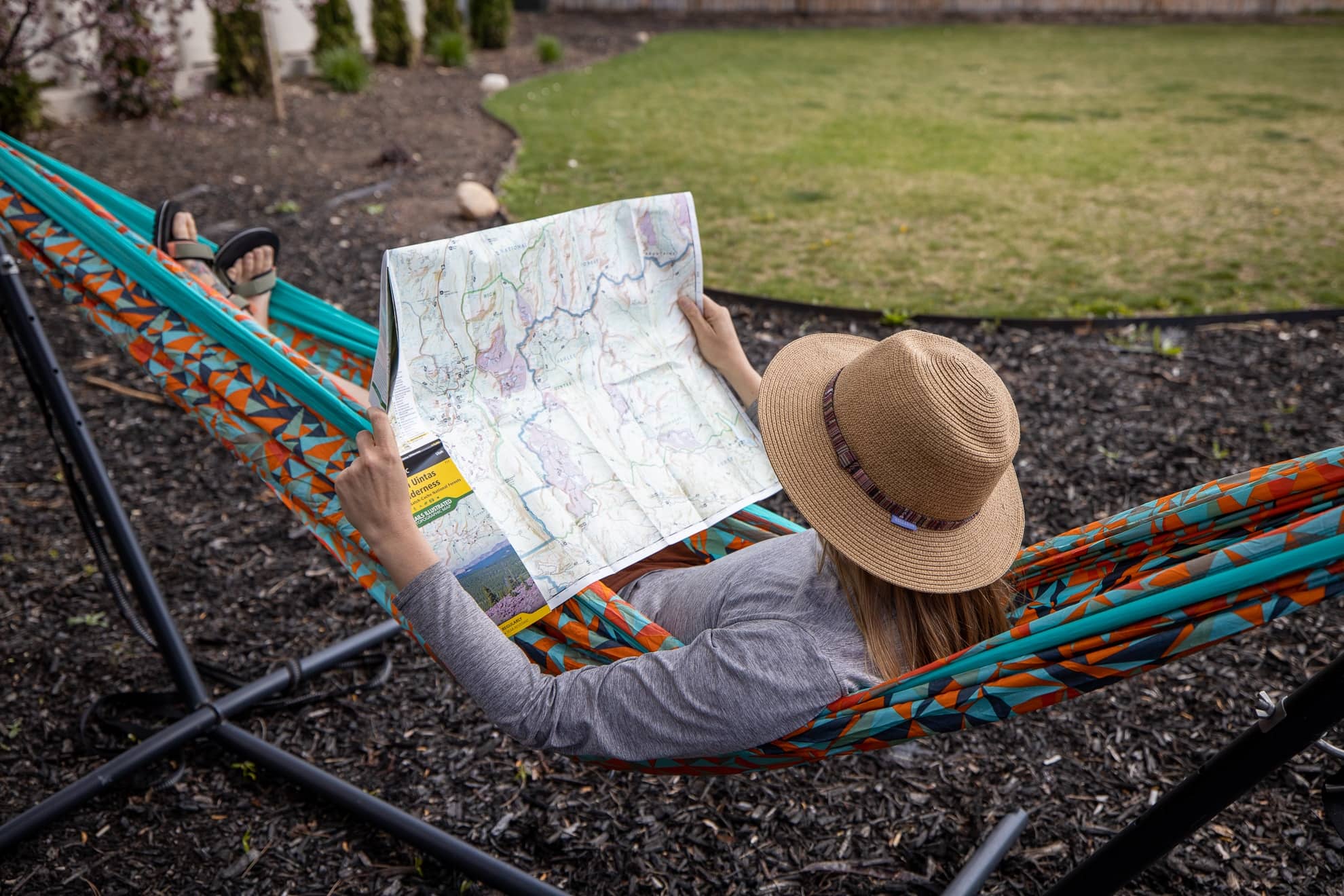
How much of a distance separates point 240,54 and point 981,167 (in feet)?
18.9

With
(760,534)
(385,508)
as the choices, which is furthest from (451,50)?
(385,508)

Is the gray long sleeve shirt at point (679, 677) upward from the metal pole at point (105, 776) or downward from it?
upward

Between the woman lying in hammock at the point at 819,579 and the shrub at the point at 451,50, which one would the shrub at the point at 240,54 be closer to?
the shrub at the point at 451,50

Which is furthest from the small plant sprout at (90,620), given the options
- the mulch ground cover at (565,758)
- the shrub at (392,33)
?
the shrub at (392,33)

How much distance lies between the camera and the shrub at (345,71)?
8188mm

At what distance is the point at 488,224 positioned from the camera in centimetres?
538

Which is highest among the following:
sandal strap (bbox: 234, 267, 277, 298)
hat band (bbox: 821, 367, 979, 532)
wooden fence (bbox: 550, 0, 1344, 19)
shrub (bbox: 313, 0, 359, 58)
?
wooden fence (bbox: 550, 0, 1344, 19)

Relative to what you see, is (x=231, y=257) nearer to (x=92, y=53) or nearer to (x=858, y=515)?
(x=858, y=515)

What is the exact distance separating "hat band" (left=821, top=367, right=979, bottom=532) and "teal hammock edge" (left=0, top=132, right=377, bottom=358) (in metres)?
1.07

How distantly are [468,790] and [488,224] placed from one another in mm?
3960

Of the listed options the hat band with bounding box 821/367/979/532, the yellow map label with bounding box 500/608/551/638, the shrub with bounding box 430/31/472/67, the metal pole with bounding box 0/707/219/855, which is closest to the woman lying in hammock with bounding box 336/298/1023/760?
the hat band with bounding box 821/367/979/532

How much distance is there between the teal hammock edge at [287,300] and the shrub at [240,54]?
6042 millimetres

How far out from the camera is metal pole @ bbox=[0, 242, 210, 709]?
1811mm

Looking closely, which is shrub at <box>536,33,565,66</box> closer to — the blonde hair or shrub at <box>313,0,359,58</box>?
shrub at <box>313,0,359,58</box>
